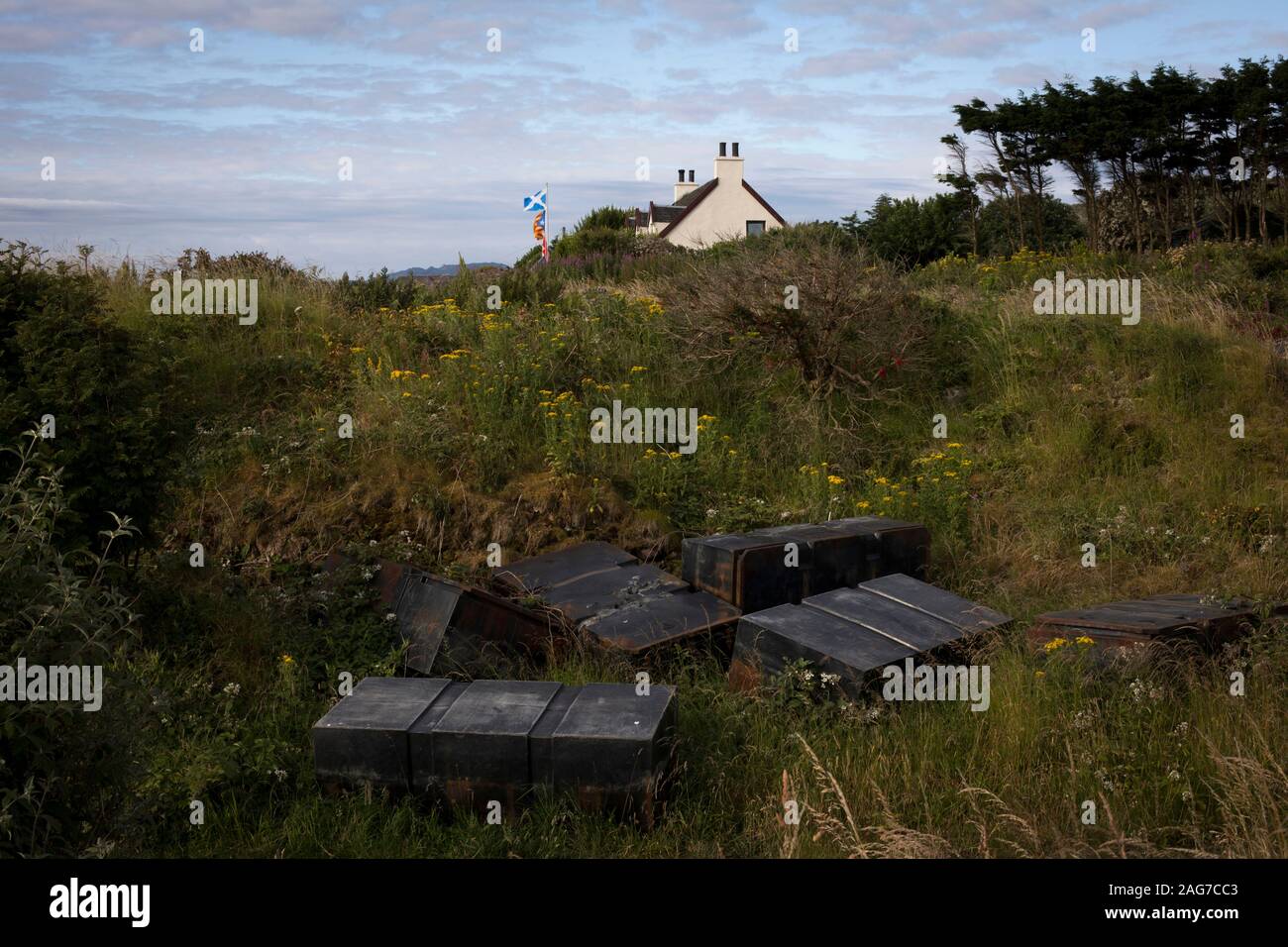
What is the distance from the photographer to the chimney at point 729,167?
150ft

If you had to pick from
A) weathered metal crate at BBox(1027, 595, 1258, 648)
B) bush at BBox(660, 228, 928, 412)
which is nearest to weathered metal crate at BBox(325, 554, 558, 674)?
weathered metal crate at BBox(1027, 595, 1258, 648)

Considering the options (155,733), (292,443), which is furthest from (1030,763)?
(292,443)

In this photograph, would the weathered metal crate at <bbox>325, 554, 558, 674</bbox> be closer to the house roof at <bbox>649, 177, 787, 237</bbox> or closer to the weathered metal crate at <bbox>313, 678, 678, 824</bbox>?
the weathered metal crate at <bbox>313, 678, 678, 824</bbox>

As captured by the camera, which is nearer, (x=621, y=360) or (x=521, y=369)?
(x=521, y=369)

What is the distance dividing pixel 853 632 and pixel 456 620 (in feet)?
6.49

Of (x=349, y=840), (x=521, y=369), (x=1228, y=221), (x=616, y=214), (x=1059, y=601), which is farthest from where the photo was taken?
(x=616, y=214)

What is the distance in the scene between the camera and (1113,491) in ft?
26.6

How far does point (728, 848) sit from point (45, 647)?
94.1 inches

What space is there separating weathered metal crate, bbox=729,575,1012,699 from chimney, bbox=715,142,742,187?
42.4 meters

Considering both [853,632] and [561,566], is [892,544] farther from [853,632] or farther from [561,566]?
[561,566]

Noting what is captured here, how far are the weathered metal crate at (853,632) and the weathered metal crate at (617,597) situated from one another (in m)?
0.41

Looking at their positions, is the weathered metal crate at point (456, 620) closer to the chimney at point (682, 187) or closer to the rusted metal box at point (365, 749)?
the rusted metal box at point (365, 749)

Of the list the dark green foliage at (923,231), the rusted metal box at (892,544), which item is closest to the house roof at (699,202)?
the dark green foliage at (923,231)

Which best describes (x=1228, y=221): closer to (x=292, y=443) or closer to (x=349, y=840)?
(x=292, y=443)
